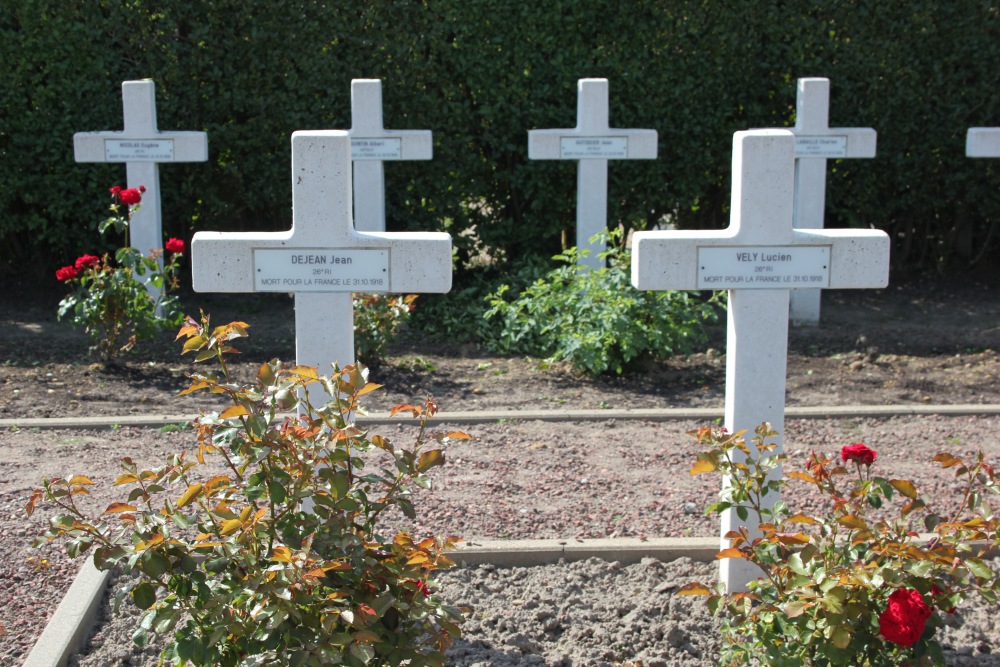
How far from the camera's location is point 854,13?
872 cm

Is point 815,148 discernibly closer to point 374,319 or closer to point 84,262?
point 374,319

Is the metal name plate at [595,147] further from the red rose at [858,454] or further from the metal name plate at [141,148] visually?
the red rose at [858,454]

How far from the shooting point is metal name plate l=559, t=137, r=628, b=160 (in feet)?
26.1

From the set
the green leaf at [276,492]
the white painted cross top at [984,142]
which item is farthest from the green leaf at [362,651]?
the white painted cross top at [984,142]

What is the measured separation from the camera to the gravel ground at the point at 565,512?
3295 mm

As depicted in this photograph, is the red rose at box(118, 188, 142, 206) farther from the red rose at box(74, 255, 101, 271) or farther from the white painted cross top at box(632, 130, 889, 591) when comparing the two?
the white painted cross top at box(632, 130, 889, 591)

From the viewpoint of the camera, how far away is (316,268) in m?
3.43

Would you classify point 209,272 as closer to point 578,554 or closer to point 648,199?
point 578,554

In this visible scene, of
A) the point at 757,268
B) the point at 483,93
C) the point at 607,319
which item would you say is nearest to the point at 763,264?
the point at 757,268

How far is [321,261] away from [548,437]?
2009 mm

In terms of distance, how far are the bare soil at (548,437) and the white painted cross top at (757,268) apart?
727 millimetres

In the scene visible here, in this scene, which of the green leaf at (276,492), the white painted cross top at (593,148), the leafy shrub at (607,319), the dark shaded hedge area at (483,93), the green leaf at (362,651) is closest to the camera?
the green leaf at (362,651)

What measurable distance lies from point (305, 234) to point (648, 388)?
3144 millimetres

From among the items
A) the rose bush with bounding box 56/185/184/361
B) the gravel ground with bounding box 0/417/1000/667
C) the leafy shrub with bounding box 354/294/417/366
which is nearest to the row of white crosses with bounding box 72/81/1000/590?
the gravel ground with bounding box 0/417/1000/667
